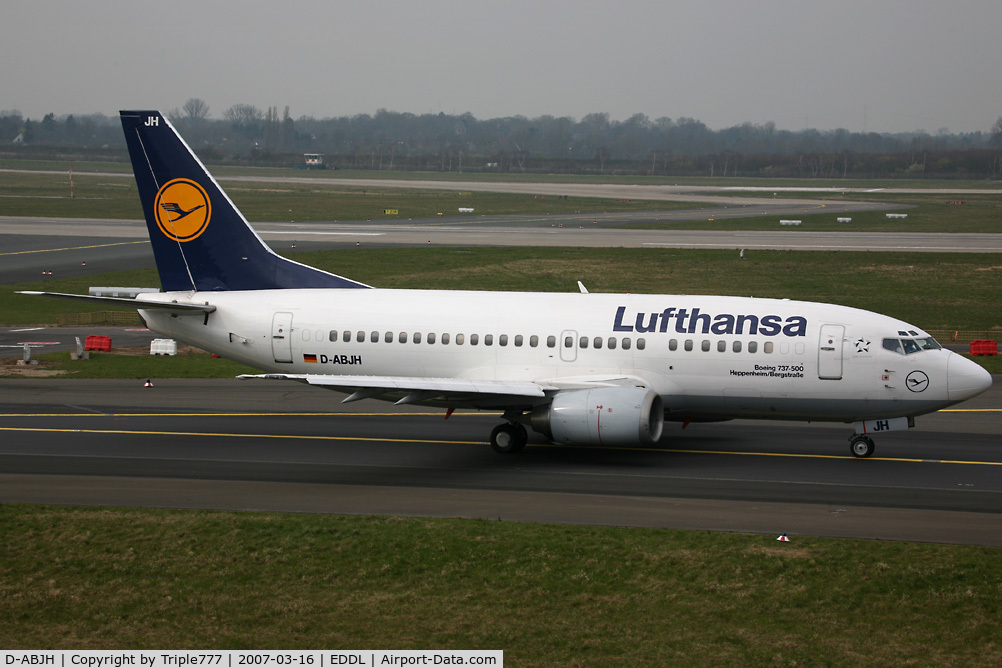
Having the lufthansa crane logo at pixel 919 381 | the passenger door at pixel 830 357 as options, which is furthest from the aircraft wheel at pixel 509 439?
the lufthansa crane logo at pixel 919 381

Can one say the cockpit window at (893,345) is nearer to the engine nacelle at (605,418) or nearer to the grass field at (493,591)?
the engine nacelle at (605,418)

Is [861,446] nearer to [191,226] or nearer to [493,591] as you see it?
[493,591]

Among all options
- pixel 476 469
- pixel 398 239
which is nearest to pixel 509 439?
pixel 476 469

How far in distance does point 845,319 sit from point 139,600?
21.0m

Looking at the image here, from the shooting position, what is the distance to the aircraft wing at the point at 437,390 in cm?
2855

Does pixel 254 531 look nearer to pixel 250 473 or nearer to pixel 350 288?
pixel 250 473

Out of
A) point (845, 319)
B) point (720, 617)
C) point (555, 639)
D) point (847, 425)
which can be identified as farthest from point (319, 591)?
point (847, 425)

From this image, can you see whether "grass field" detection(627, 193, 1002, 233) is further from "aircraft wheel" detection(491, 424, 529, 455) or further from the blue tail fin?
"aircraft wheel" detection(491, 424, 529, 455)

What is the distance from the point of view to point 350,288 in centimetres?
3497

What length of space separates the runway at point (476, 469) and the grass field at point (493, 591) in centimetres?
202

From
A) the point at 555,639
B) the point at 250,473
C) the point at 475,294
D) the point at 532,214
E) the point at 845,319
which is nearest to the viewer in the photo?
the point at 555,639

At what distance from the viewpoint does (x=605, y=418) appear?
2867 centimetres

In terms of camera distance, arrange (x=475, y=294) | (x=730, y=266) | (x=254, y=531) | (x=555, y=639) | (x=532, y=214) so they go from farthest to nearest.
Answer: (x=532, y=214) → (x=730, y=266) → (x=475, y=294) → (x=254, y=531) → (x=555, y=639)

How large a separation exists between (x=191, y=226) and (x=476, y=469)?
523 inches
